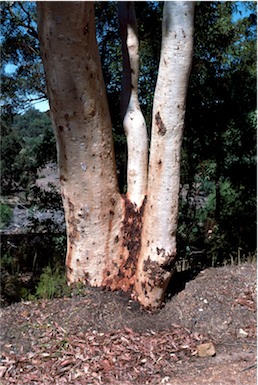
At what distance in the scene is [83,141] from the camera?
372 cm

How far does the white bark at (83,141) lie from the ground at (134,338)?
359 mm

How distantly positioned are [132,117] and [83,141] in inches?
30.1

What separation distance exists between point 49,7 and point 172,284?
8.73 ft

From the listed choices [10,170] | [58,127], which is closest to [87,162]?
[58,127]

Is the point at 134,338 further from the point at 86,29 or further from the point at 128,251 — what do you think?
the point at 86,29

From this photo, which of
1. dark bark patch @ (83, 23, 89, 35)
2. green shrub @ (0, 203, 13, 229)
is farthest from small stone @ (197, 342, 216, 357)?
green shrub @ (0, 203, 13, 229)

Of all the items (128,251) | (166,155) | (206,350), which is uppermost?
(166,155)

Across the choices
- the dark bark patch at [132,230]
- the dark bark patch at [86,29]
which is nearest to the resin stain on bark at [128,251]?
the dark bark patch at [132,230]

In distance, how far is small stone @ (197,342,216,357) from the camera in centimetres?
349


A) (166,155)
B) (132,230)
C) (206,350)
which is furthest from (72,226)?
(206,350)

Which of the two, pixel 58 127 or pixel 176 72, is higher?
pixel 176 72

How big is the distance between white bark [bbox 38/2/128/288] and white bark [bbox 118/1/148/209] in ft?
0.80

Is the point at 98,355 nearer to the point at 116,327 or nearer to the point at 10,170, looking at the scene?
the point at 116,327

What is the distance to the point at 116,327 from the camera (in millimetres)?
3738
